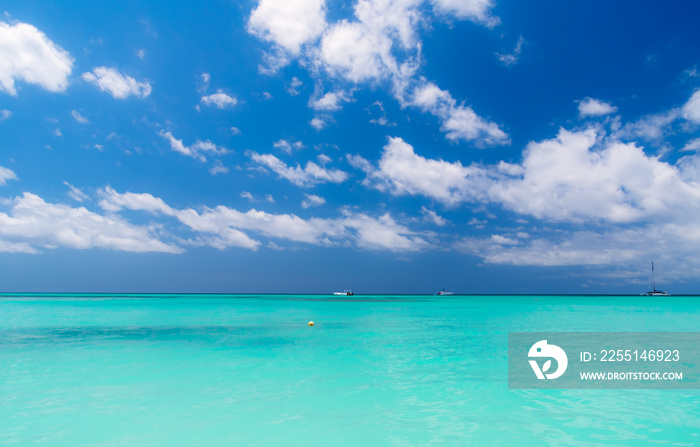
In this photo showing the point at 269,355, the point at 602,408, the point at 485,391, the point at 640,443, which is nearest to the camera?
the point at 640,443

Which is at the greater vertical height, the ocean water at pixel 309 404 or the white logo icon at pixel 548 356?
the white logo icon at pixel 548 356

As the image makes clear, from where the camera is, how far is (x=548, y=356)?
61.9 ft

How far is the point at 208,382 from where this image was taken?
13.8m

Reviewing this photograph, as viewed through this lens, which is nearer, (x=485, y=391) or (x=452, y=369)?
(x=485, y=391)

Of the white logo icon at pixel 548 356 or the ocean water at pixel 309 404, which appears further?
the white logo icon at pixel 548 356

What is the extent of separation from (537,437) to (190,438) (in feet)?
24.3

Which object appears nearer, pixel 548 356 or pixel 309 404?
pixel 309 404

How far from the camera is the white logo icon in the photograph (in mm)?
15114

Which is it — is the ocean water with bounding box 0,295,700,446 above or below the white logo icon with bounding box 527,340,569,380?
below

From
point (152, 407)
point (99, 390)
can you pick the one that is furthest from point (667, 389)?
point (99, 390)

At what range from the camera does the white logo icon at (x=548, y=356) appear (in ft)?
49.6

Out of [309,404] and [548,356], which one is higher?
[548,356]

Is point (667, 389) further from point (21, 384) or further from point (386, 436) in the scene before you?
point (21, 384)

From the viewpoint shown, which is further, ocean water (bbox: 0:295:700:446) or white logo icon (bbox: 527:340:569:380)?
white logo icon (bbox: 527:340:569:380)
